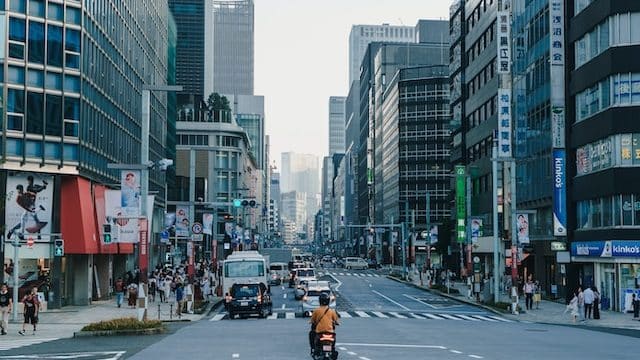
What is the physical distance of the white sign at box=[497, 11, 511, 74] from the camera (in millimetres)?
68344

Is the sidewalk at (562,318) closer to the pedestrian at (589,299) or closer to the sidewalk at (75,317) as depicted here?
the pedestrian at (589,299)

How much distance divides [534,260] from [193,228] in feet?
91.8

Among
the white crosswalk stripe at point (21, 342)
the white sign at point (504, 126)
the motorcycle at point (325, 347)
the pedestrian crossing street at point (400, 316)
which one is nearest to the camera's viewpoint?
the motorcycle at point (325, 347)

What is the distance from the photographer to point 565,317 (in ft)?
159

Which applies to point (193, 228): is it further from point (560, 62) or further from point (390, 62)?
point (390, 62)

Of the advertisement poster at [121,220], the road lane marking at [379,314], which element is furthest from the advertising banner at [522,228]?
the advertisement poster at [121,220]

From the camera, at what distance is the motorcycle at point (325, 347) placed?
19.5 m

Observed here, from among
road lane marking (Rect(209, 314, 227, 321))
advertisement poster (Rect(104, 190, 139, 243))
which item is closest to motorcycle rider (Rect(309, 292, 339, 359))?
advertisement poster (Rect(104, 190, 139, 243))

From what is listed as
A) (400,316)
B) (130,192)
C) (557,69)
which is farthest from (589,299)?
(130,192)

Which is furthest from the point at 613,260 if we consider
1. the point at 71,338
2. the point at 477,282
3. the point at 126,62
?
the point at 126,62

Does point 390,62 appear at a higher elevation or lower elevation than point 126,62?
higher

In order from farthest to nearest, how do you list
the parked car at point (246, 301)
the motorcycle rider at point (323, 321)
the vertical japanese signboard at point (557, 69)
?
the vertical japanese signboard at point (557, 69), the parked car at point (246, 301), the motorcycle rider at point (323, 321)

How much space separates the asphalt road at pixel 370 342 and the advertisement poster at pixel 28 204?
10572 millimetres

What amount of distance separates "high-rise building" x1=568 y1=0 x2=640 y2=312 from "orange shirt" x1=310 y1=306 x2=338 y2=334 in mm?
34869
